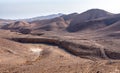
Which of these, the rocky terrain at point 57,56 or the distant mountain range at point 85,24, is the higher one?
the distant mountain range at point 85,24

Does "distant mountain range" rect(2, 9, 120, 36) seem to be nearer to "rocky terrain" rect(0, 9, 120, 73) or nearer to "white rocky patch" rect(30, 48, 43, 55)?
"rocky terrain" rect(0, 9, 120, 73)

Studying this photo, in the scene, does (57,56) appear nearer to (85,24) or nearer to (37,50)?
(37,50)

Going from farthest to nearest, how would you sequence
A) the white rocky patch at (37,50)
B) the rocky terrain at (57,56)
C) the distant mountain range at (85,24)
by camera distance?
1. the distant mountain range at (85,24)
2. the white rocky patch at (37,50)
3. the rocky terrain at (57,56)

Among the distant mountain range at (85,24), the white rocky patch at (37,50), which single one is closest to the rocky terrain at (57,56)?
the white rocky patch at (37,50)

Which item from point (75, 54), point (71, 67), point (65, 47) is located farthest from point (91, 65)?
point (65, 47)

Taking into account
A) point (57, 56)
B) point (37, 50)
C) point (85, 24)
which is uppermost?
point (85, 24)

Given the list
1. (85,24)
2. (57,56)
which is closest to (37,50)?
(57,56)

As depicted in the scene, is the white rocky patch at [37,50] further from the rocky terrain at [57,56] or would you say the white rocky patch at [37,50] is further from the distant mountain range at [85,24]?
the distant mountain range at [85,24]

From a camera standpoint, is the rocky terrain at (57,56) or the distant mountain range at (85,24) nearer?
the rocky terrain at (57,56)

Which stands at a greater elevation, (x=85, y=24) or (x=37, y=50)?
(x=85, y=24)

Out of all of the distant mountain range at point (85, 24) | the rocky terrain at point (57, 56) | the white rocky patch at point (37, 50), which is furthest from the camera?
the distant mountain range at point (85, 24)

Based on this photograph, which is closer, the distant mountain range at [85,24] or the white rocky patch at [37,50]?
the white rocky patch at [37,50]
